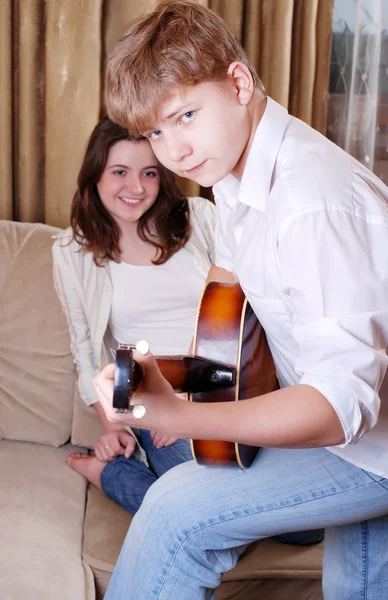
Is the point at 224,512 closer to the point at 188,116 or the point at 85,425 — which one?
the point at 188,116

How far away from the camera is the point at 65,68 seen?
2.36m

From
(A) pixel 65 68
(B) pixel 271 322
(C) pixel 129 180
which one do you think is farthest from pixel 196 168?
(A) pixel 65 68

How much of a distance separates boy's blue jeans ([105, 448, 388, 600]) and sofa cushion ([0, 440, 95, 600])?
324 mm

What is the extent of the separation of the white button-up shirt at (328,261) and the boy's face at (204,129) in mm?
53

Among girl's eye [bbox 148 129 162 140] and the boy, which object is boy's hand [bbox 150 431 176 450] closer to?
the boy

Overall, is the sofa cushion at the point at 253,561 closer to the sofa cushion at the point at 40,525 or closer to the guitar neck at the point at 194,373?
the sofa cushion at the point at 40,525

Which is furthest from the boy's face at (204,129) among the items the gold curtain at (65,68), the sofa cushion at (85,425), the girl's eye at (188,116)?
the gold curtain at (65,68)

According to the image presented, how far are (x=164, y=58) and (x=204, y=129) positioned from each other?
0.13 metres

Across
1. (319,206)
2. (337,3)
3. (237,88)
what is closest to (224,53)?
(237,88)

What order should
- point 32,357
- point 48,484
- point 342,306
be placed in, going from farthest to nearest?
1. point 32,357
2. point 48,484
3. point 342,306

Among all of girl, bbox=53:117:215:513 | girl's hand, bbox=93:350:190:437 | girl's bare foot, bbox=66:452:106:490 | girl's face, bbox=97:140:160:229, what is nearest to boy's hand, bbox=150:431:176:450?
girl, bbox=53:117:215:513

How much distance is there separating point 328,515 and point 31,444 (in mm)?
1178

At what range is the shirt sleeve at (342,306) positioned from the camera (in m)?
0.97

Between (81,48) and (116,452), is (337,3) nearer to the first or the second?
(81,48)
